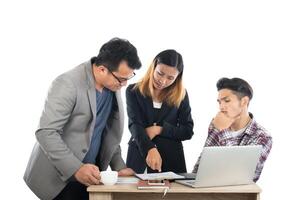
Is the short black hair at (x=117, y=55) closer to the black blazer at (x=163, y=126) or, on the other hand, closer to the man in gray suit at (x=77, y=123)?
the man in gray suit at (x=77, y=123)

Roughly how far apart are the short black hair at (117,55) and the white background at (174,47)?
1504 mm

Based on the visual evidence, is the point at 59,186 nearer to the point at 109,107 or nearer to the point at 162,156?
the point at 109,107

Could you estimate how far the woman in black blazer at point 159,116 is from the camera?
125 inches

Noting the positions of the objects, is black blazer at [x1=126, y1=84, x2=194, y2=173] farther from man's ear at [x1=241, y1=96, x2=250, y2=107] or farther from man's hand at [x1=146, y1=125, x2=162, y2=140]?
man's ear at [x1=241, y1=96, x2=250, y2=107]

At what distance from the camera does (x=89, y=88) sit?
270 cm

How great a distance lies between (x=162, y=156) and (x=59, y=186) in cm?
79

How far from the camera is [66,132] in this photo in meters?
2.71

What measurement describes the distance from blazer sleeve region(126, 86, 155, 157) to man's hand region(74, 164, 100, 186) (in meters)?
0.65

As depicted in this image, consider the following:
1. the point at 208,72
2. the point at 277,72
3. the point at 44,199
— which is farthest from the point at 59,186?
the point at 277,72

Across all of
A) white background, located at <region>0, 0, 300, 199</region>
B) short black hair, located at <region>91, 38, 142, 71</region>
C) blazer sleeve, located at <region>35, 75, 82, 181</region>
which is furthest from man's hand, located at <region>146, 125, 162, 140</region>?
white background, located at <region>0, 0, 300, 199</region>

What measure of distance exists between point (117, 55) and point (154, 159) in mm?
699

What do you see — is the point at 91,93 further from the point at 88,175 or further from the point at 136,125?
the point at 136,125

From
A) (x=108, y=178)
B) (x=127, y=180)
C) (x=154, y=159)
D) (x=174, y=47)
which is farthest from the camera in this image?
(x=174, y=47)

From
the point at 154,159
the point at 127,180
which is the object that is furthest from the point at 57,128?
the point at 154,159
